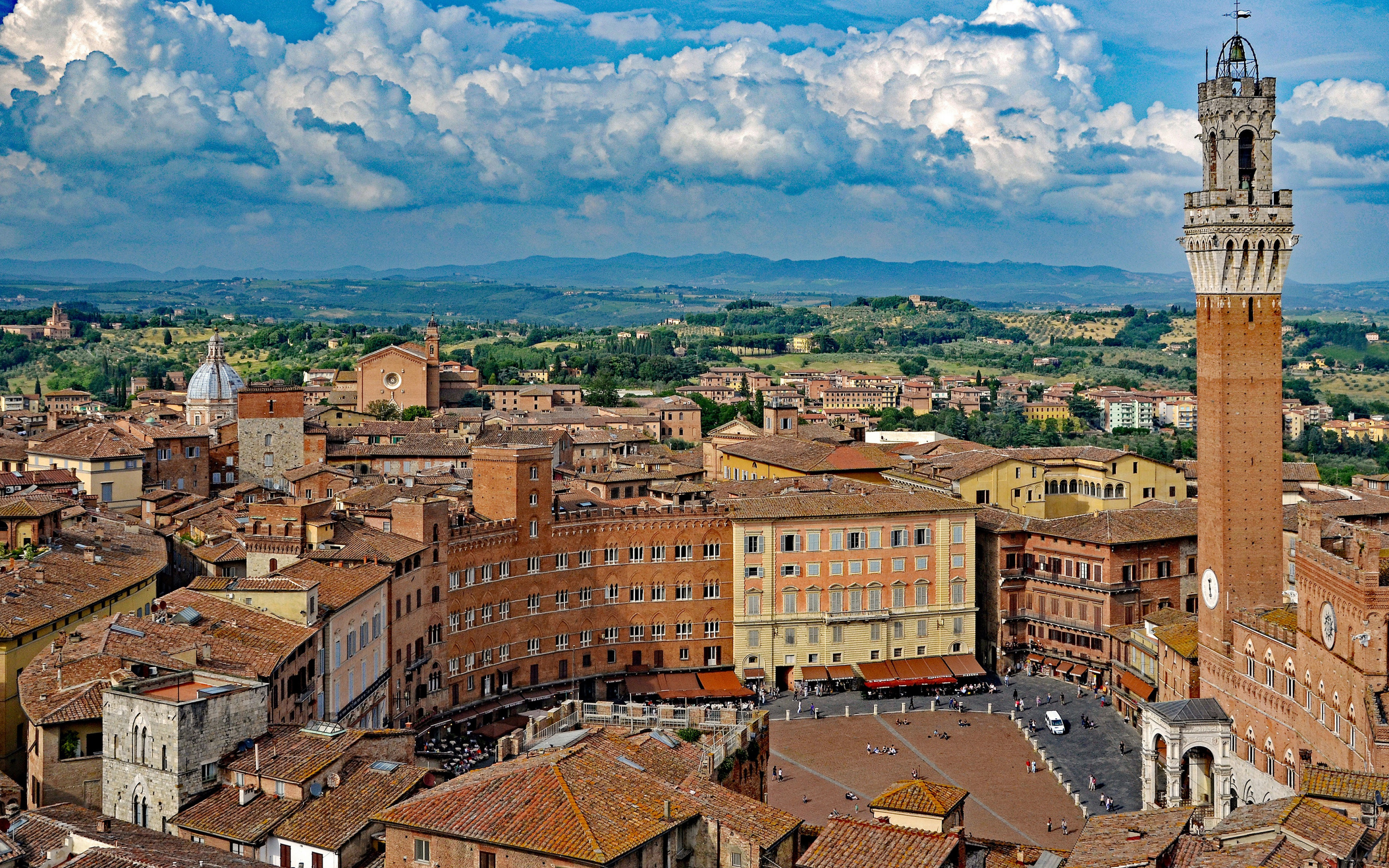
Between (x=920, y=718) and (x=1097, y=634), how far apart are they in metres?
11.7

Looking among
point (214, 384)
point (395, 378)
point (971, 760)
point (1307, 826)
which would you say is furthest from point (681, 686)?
point (395, 378)

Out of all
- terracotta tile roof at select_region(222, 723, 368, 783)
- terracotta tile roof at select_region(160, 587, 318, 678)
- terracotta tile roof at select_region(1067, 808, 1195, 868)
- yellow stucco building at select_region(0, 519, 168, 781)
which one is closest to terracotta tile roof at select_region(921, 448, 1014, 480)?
yellow stucco building at select_region(0, 519, 168, 781)

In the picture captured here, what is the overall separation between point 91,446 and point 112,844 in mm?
51576

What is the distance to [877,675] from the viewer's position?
219 ft

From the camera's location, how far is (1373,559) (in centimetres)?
4291

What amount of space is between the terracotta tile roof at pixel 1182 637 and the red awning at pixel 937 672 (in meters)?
9.06

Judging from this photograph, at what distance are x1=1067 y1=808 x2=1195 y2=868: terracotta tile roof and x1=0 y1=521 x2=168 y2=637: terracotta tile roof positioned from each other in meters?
26.0

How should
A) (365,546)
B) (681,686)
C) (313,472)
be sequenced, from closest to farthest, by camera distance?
(365,546) → (681,686) → (313,472)

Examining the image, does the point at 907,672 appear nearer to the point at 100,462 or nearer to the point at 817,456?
the point at 817,456

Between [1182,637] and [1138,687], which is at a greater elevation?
[1182,637]

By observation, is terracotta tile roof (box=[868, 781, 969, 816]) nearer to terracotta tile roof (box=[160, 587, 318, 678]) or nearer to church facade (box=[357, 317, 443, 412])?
terracotta tile roof (box=[160, 587, 318, 678])

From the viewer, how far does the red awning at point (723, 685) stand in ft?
208

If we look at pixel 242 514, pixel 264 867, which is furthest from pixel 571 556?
pixel 264 867

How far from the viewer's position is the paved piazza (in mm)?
49125
